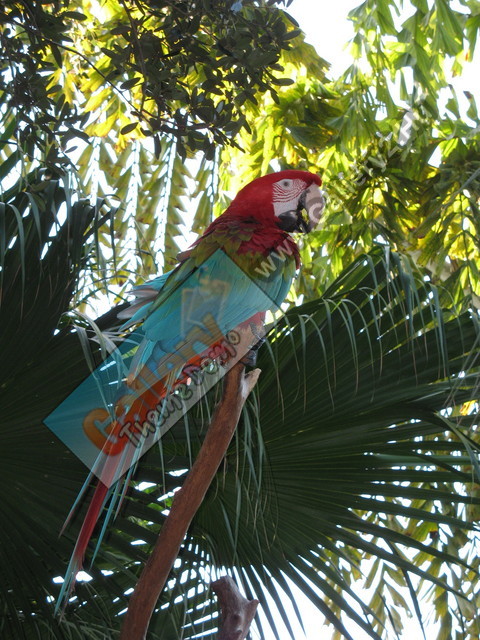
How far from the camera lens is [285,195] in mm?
1735

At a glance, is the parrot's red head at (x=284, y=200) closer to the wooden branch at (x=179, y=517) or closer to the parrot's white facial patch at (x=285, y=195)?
the parrot's white facial patch at (x=285, y=195)

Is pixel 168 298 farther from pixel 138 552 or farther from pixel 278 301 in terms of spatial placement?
pixel 138 552

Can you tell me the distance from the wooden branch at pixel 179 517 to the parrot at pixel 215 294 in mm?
108

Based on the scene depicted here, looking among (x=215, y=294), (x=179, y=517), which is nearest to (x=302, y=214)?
(x=215, y=294)

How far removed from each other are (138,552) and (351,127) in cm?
183

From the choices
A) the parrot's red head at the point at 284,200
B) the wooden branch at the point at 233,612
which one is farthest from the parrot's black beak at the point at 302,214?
the wooden branch at the point at 233,612

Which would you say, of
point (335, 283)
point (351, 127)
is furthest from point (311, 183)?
point (351, 127)

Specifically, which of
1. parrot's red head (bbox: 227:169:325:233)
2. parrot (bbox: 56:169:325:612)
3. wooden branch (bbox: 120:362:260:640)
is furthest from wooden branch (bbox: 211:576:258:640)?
parrot's red head (bbox: 227:169:325:233)

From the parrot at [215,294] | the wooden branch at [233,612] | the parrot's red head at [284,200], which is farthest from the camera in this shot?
the parrot's red head at [284,200]

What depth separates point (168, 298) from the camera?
4.80ft

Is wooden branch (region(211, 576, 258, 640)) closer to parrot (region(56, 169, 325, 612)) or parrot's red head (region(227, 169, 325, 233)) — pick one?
parrot (region(56, 169, 325, 612))

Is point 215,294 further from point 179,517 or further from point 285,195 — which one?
point 179,517

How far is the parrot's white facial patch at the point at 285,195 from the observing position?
5.66 ft

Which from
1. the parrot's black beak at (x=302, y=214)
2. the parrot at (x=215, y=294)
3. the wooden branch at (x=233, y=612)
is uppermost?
the parrot's black beak at (x=302, y=214)
